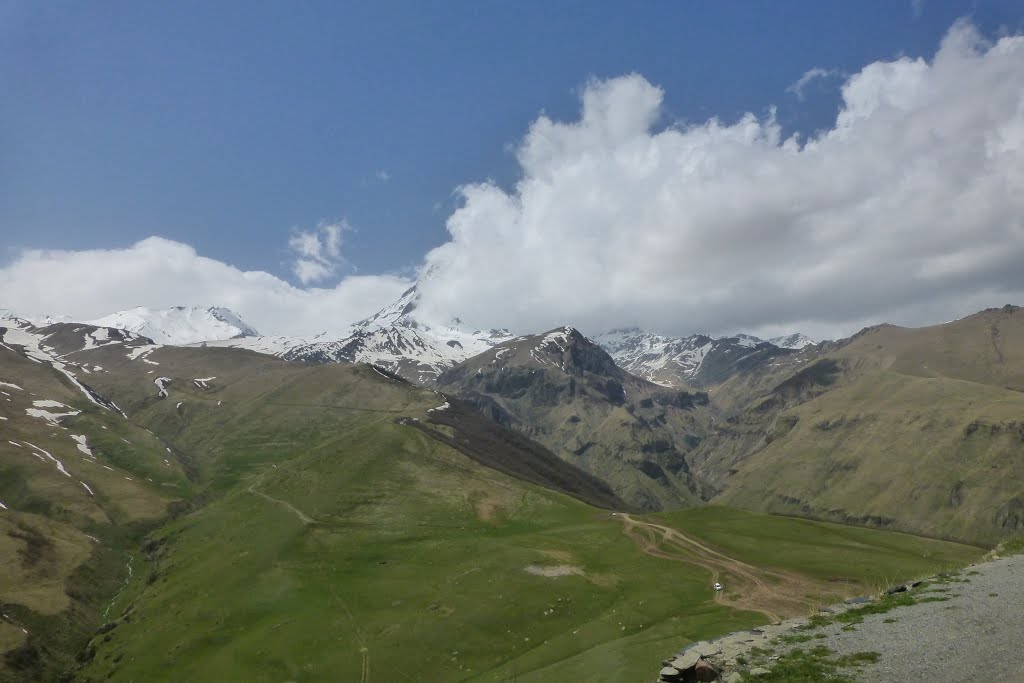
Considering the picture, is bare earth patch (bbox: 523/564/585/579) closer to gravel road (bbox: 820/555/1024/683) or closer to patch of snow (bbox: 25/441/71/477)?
gravel road (bbox: 820/555/1024/683)

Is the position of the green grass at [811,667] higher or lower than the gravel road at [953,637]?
lower

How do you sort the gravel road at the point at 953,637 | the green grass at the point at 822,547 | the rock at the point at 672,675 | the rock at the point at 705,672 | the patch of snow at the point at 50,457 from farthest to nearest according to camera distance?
1. the patch of snow at the point at 50,457
2. the green grass at the point at 822,547
3. the rock at the point at 672,675
4. the rock at the point at 705,672
5. the gravel road at the point at 953,637

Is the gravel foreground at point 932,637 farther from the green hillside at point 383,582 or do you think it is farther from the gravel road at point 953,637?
the green hillside at point 383,582

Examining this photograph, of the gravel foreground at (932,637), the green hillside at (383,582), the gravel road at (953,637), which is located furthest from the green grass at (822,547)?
the gravel road at (953,637)

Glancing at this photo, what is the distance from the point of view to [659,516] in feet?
412

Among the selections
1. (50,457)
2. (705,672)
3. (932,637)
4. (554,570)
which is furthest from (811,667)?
(50,457)

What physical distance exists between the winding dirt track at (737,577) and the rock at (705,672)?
36616mm

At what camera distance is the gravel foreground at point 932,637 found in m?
23.2

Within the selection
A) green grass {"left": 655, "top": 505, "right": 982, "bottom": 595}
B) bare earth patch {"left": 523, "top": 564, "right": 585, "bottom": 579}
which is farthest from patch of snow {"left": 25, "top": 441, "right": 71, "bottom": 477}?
green grass {"left": 655, "top": 505, "right": 982, "bottom": 595}

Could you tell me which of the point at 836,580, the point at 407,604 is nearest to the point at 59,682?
the point at 407,604

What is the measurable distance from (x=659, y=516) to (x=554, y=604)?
4976 centimetres

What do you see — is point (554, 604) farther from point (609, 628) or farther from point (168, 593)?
point (168, 593)

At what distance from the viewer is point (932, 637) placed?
26.1m

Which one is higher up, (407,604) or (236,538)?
(236,538)
